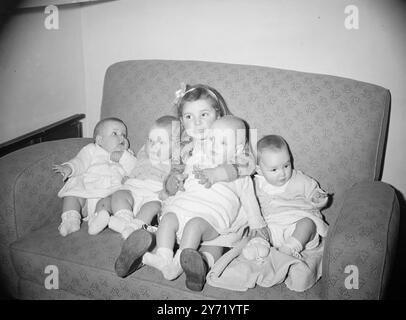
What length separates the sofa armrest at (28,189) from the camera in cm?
162

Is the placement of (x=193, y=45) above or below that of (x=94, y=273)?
above

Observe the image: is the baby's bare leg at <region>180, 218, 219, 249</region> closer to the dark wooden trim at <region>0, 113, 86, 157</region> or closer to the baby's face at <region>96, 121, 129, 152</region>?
the baby's face at <region>96, 121, 129, 152</region>

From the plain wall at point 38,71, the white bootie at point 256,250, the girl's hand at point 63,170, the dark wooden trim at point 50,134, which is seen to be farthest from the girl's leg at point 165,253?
the plain wall at point 38,71

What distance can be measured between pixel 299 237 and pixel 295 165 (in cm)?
43

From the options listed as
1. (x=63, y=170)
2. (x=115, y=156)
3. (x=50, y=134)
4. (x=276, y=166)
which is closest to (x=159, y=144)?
(x=115, y=156)

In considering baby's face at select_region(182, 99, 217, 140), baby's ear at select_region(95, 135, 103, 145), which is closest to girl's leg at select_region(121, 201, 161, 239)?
baby's face at select_region(182, 99, 217, 140)

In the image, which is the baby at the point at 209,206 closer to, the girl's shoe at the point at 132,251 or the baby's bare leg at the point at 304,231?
the girl's shoe at the point at 132,251

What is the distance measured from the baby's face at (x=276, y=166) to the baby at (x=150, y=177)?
0.52 m

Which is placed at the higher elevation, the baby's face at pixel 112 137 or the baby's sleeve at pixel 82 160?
the baby's face at pixel 112 137

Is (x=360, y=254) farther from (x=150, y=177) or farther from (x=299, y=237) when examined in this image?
(x=150, y=177)

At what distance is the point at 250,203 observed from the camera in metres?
1.63

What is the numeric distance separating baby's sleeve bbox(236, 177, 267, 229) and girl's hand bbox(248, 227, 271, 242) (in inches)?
0.8

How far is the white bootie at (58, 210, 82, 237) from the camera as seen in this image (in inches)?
66.2

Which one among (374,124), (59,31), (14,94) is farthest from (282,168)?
(59,31)
